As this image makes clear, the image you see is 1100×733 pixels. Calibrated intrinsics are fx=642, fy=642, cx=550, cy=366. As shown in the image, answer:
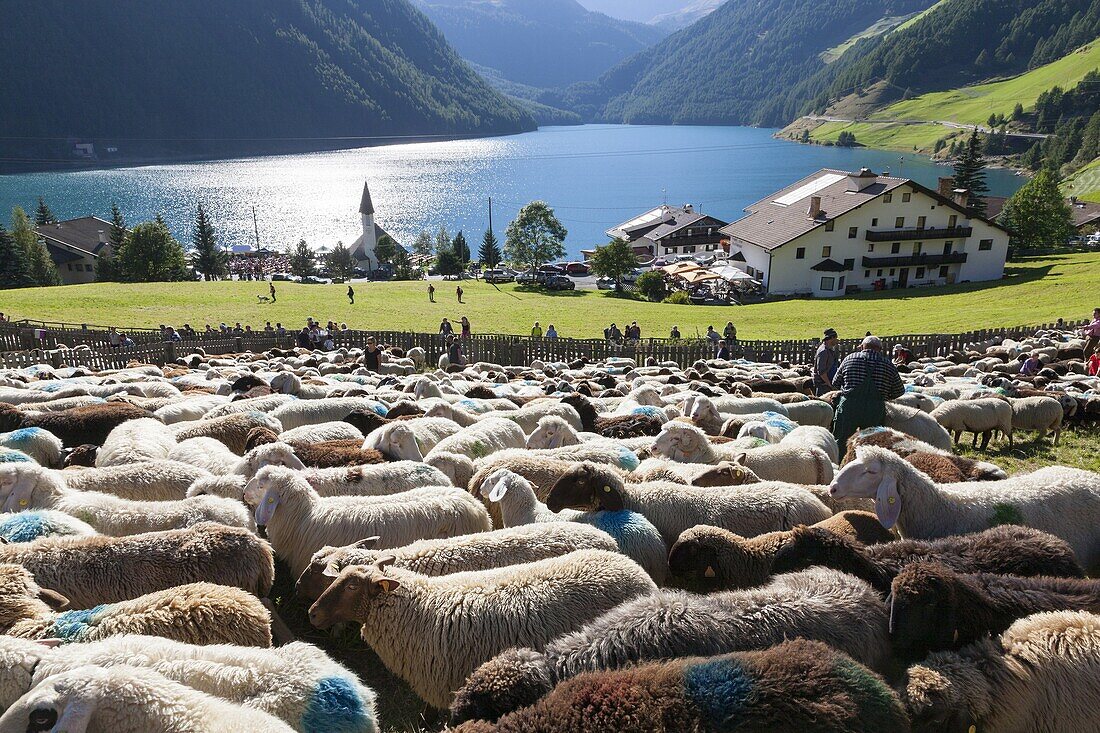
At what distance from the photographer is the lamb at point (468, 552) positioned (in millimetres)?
5434

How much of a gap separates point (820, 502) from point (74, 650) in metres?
6.68

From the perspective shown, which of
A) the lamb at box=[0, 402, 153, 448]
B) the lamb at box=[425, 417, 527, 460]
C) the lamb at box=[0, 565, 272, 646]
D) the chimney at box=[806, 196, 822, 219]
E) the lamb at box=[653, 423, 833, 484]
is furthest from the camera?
the chimney at box=[806, 196, 822, 219]

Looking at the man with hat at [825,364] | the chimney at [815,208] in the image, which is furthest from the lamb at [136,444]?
the chimney at [815,208]

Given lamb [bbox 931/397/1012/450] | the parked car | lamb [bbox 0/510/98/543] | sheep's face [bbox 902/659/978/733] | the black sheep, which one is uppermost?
the parked car

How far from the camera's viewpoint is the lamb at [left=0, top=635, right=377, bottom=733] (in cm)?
363

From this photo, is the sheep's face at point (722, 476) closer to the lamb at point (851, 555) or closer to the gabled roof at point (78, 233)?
the lamb at point (851, 555)

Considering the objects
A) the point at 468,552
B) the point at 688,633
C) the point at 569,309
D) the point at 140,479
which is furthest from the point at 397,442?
the point at 569,309

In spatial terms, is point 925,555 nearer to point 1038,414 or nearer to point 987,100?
point 1038,414

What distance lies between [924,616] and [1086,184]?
126729 millimetres

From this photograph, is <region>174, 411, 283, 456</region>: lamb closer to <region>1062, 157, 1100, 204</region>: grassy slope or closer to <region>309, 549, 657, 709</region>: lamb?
<region>309, 549, 657, 709</region>: lamb

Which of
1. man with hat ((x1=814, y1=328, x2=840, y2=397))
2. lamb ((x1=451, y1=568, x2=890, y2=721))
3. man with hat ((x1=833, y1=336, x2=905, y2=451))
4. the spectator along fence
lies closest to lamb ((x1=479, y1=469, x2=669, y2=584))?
lamb ((x1=451, y1=568, x2=890, y2=721))

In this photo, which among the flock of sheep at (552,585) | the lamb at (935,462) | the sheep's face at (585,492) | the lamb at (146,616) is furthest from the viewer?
the lamb at (935,462)

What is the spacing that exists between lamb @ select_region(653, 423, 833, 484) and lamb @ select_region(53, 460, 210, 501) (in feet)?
20.1

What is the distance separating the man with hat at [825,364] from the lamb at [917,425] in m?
3.10
